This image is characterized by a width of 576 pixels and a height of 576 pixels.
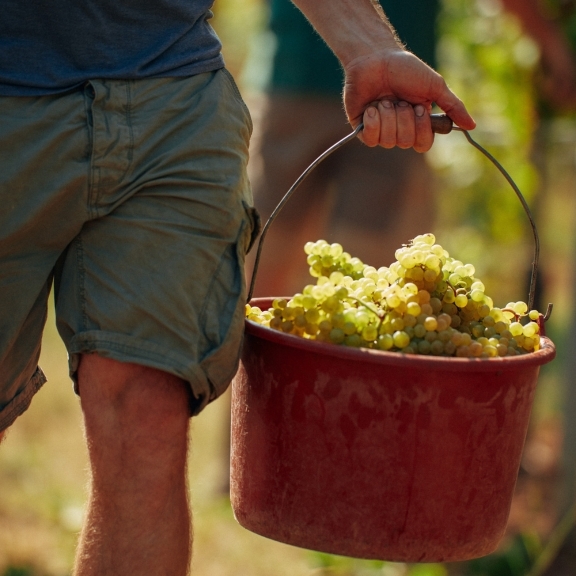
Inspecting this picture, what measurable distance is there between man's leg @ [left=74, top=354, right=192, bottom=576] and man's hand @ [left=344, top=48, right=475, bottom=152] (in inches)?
25.4

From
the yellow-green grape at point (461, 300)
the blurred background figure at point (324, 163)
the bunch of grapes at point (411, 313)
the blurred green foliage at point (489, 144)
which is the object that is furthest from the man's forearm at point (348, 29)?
the blurred green foliage at point (489, 144)

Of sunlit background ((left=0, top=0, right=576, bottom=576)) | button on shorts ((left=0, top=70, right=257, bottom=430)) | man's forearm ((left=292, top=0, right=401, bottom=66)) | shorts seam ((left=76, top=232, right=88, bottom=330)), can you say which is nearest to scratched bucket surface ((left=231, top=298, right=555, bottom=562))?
button on shorts ((left=0, top=70, right=257, bottom=430))

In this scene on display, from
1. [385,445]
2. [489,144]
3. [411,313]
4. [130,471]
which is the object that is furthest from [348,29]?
[489,144]

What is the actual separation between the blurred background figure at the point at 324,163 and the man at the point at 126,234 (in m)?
1.93

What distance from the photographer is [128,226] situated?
172 cm

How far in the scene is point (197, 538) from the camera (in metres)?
3.35

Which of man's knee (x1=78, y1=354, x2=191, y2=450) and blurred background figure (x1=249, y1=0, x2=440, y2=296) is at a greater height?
man's knee (x1=78, y1=354, x2=191, y2=450)

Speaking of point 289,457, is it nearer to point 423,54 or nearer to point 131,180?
point 131,180

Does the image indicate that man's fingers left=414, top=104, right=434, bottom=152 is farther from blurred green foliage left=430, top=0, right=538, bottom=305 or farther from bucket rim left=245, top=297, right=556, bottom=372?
blurred green foliage left=430, top=0, right=538, bottom=305

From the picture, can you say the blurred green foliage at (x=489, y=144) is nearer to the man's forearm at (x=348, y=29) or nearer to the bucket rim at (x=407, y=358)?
the man's forearm at (x=348, y=29)

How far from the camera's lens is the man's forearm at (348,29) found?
192 centimetres

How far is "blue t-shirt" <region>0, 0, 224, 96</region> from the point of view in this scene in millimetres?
1715

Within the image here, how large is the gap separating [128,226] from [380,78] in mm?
597

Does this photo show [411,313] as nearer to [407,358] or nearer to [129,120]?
[407,358]
